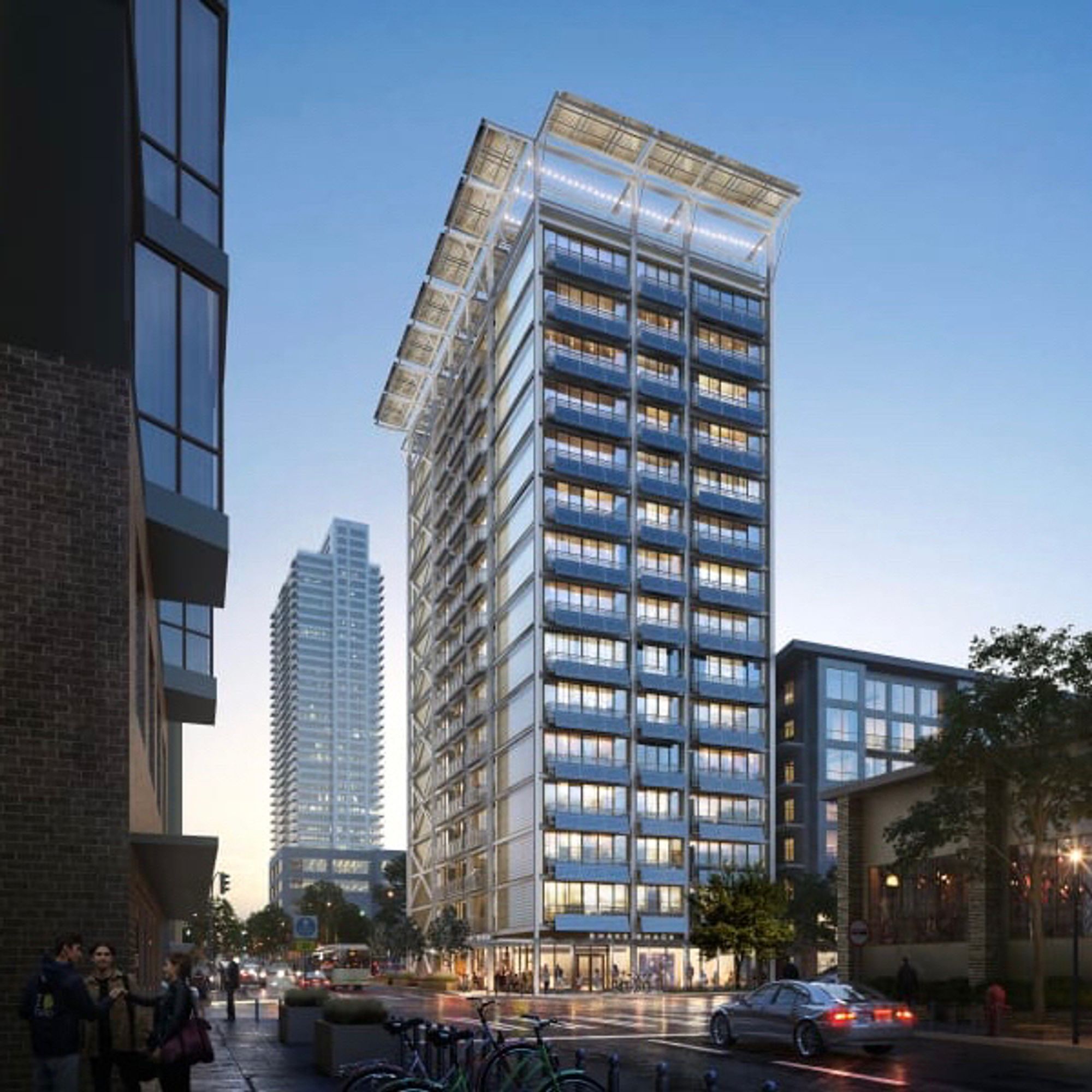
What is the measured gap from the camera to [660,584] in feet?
360

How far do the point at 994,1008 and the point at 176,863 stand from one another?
2191 cm

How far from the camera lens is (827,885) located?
118m

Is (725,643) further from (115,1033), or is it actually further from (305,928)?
(115,1033)

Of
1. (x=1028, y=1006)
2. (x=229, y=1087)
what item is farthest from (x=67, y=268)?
(x=1028, y=1006)

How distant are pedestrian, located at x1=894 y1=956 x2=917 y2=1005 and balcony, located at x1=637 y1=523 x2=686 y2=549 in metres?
65.8

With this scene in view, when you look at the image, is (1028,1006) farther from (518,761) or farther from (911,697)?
(911,697)

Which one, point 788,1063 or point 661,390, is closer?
point 788,1063

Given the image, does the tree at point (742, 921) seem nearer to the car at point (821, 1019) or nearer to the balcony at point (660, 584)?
the balcony at point (660, 584)

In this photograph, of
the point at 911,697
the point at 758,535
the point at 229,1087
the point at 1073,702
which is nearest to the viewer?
the point at 229,1087

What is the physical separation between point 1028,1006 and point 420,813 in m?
109

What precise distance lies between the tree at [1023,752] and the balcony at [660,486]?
69.2 meters

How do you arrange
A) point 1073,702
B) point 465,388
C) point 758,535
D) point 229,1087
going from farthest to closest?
point 465,388
point 758,535
point 1073,702
point 229,1087

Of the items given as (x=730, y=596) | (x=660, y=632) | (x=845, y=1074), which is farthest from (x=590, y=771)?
(x=845, y=1074)

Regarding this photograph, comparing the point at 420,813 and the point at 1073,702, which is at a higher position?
the point at 1073,702
